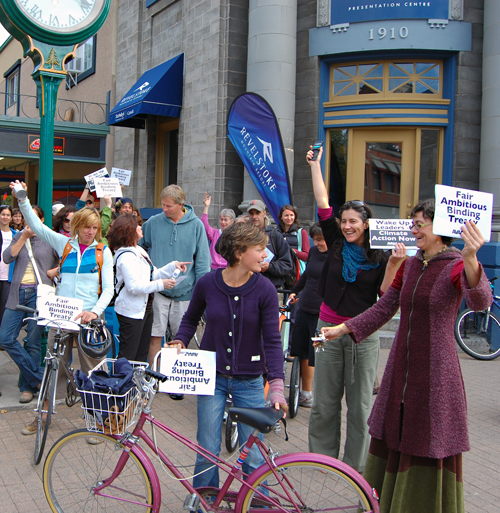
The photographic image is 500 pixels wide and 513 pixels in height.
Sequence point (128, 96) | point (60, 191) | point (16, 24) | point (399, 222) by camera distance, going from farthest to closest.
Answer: point (60, 191), point (128, 96), point (16, 24), point (399, 222)

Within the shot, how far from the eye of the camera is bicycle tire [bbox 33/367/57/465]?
171 inches

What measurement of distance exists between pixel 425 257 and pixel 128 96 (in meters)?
11.5

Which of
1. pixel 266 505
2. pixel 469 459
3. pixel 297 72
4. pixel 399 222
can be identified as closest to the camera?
pixel 266 505

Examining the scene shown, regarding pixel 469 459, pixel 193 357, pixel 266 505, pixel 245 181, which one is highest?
pixel 245 181

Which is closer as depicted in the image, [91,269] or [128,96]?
[91,269]

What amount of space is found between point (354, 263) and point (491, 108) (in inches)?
255

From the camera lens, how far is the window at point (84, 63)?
17.2 m

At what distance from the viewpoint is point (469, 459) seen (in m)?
4.70

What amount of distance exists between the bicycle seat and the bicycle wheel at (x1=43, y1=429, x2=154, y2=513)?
24.9 inches

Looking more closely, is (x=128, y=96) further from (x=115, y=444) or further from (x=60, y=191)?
(x=115, y=444)

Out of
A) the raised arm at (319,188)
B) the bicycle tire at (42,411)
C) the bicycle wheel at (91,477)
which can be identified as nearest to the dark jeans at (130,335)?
the bicycle tire at (42,411)

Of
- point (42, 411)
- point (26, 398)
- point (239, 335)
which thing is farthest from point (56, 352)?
point (239, 335)

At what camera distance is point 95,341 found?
15.7 feet

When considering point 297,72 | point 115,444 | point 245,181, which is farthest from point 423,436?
point 297,72
